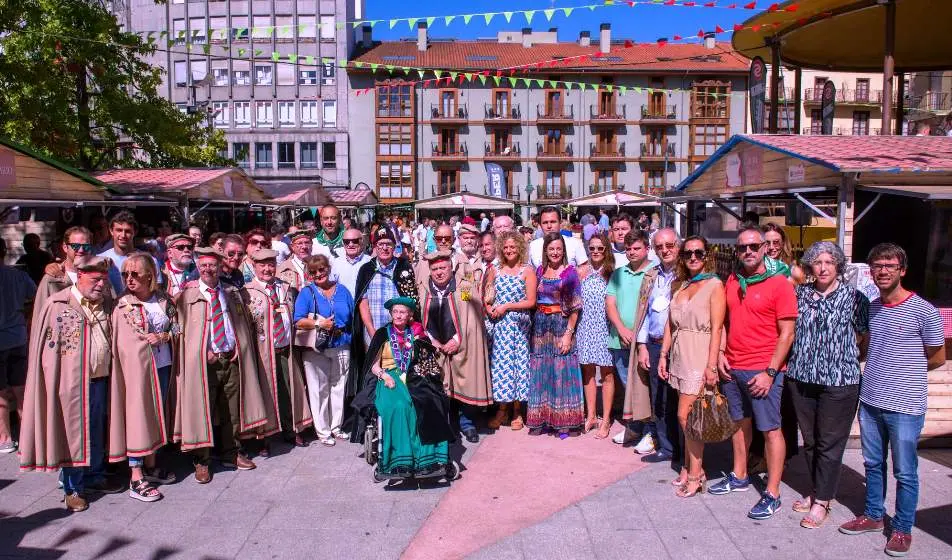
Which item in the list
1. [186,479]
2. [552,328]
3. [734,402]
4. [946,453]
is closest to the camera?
[734,402]

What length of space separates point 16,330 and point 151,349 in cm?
183

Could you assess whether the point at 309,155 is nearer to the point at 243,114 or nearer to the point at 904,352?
the point at 243,114

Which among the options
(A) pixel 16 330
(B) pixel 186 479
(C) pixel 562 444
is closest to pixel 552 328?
(C) pixel 562 444

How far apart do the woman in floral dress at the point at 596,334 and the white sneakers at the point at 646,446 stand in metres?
0.40

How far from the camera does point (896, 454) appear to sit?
3918 millimetres

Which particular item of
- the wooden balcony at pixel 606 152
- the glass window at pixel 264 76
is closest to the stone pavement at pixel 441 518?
the wooden balcony at pixel 606 152

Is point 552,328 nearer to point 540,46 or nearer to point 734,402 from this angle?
point 734,402

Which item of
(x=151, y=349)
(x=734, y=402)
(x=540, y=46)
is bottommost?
(x=734, y=402)

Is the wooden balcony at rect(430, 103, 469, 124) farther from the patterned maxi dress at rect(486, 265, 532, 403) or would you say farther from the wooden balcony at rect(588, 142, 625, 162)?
the patterned maxi dress at rect(486, 265, 532, 403)

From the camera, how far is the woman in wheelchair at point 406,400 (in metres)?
4.88

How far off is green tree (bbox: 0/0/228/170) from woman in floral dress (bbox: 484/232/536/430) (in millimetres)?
10512

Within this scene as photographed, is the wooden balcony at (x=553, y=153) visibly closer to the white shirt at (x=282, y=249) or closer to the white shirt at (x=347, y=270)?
the white shirt at (x=282, y=249)

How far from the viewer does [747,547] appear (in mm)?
3982

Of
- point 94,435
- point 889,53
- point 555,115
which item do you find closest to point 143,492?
point 94,435
